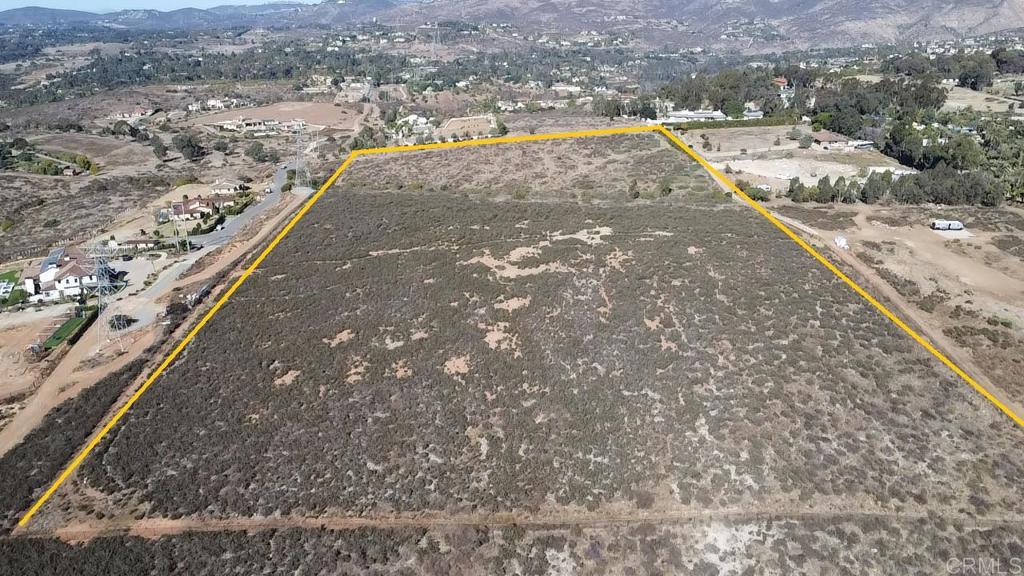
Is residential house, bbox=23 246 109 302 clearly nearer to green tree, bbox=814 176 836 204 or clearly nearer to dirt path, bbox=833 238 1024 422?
dirt path, bbox=833 238 1024 422

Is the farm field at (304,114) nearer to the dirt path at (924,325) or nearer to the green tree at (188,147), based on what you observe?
the green tree at (188,147)

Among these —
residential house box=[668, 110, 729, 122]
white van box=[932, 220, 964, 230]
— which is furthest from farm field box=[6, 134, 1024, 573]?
residential house box=[668, 110, 729, 122]

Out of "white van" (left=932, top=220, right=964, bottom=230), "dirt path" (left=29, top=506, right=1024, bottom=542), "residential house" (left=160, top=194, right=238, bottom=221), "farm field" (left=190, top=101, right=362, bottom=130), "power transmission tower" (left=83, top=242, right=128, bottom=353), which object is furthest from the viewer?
"farm field" (left=190, top=101, right=362, bottom=130)

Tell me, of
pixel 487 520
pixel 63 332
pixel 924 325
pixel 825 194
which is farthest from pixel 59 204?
pixel 924 325

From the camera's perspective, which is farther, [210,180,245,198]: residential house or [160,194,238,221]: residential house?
[210,180,245,198]: residential house

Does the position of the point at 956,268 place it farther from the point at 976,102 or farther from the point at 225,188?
the point at 976,102

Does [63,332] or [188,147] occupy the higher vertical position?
[188,147]

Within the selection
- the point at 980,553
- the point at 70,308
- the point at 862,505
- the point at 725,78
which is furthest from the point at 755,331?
the point at 725,78
